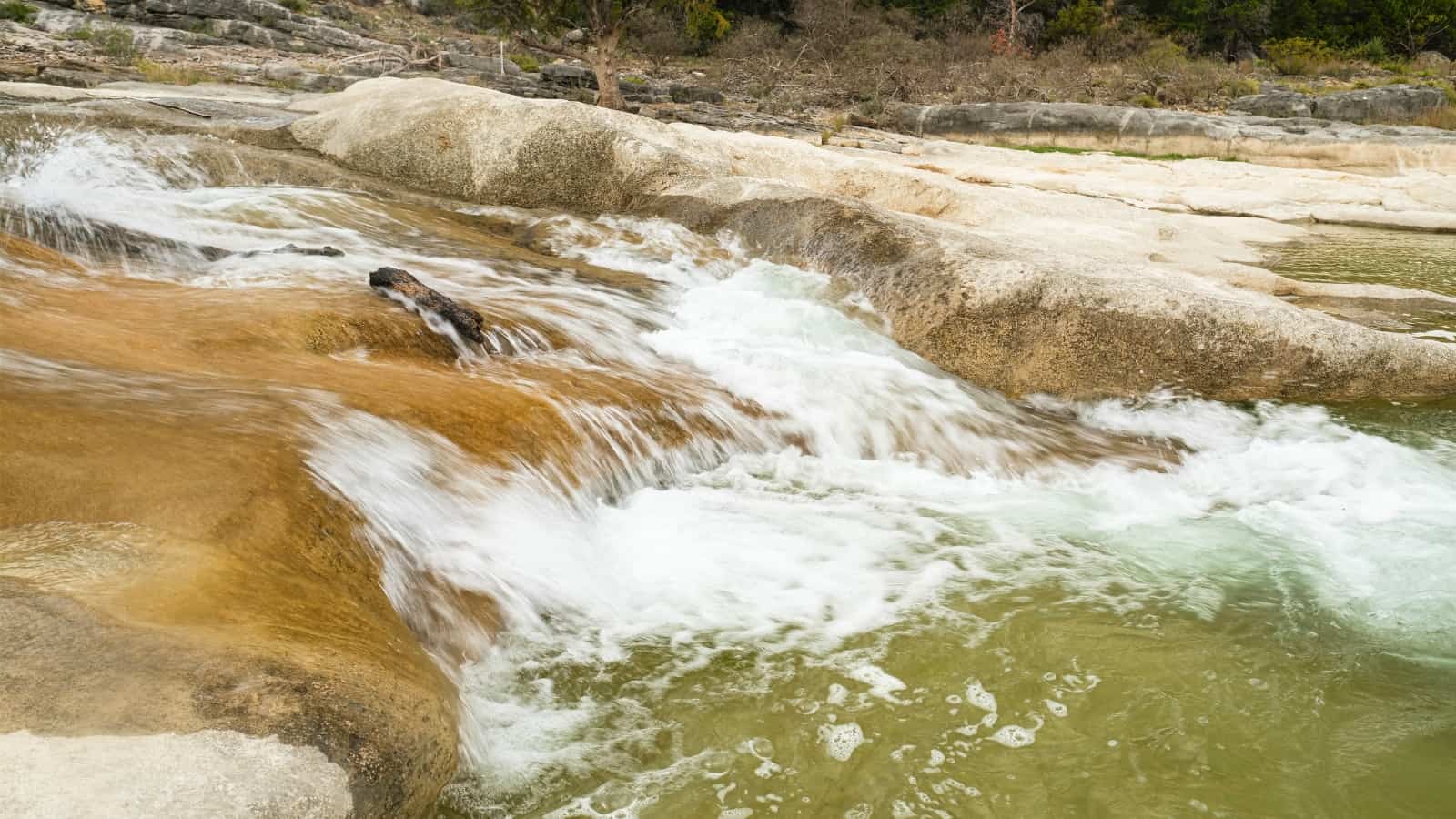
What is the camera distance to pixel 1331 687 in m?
3.39

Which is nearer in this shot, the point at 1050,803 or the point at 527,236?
the point at 1050,803

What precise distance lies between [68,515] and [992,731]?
2631mm

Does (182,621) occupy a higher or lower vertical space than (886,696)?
higher

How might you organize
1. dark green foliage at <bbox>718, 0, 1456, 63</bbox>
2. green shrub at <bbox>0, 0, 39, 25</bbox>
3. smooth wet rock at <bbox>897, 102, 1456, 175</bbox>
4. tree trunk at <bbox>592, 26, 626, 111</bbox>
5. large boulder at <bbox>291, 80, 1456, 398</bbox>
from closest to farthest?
large boulder at <bbox>291, 80, 1456, 398</bbox>
tree trunk at <bbox>592, 26, 626, 111</bbox>
smooth wet rock at <bbox>897, 102, 1456, 175</bbox>
green shrub at <bbox>0, 0, 39, 25</bbox>
dark green foliage at <bbox>718, 0, 1456, 63</bbox>

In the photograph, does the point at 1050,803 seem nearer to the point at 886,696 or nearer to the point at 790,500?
the point at 886,696

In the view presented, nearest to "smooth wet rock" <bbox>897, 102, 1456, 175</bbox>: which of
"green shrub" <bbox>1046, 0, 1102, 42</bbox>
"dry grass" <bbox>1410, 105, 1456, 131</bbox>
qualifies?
"dry grass" <bbox>1410, 105, 1456, 131</bbox>

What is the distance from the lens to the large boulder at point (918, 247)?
655cm

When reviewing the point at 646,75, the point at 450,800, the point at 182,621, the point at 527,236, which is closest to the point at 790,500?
the point at 450,800

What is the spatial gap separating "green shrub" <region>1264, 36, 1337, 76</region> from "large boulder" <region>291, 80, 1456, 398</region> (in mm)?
25659

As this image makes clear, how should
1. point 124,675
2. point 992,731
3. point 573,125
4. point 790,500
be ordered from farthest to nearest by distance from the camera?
point 573,125
point 790,500
point 992,731
point 124,675

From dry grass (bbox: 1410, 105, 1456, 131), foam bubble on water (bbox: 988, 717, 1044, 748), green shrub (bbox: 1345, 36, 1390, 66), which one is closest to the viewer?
foam bubble on water (bbox: 988, 717, 1044, 748)

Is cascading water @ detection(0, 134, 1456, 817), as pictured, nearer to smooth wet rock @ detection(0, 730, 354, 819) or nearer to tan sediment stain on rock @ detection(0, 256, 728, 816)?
tan sediment stain on rock @ detection(0, 256, 728, 816)

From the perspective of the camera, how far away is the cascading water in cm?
288

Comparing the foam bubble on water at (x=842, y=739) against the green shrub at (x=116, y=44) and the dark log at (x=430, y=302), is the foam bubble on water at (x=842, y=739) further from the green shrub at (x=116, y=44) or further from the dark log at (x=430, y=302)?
the green shrub at (x=116, y=44)
